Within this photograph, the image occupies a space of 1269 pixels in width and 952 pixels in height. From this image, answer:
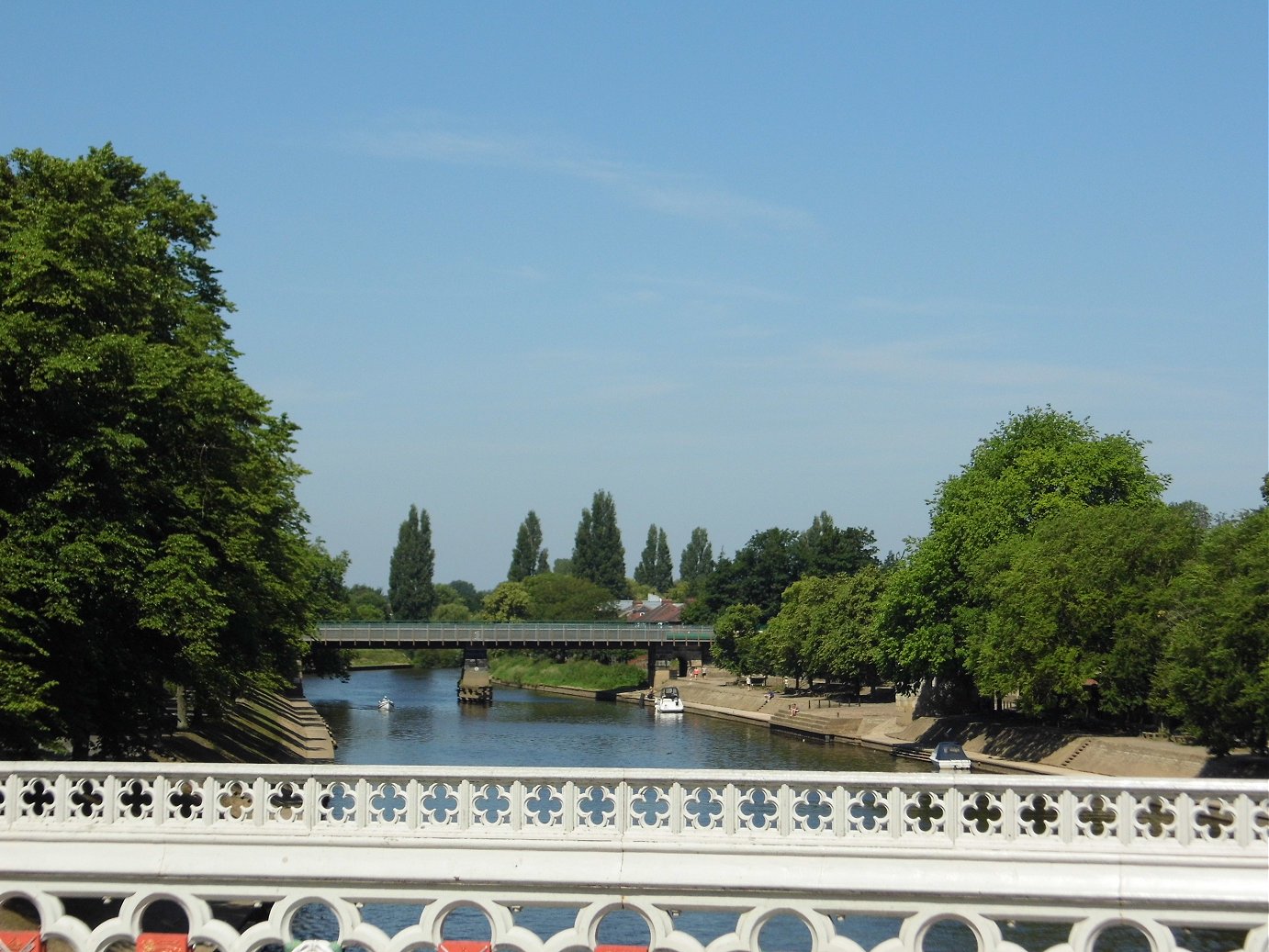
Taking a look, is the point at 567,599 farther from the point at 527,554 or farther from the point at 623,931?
the point at 623,931

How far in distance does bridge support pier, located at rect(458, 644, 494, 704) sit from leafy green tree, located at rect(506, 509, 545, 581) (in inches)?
3377

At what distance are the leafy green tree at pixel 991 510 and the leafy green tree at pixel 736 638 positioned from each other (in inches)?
1545

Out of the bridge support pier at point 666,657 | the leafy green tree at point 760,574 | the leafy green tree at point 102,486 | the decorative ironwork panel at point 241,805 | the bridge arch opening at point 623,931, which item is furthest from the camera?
the leafy green tree at point 760,574

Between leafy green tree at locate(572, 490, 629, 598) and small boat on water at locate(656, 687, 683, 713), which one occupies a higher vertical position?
leafy green tree at locate(572, 490, 629, 598)

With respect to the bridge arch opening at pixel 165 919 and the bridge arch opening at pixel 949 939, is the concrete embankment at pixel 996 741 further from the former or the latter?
the bridge arch opening at pixel 165 919

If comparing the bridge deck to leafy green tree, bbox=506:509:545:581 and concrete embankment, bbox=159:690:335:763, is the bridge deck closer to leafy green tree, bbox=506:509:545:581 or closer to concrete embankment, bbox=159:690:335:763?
concrete embankment, bbox=159:690:335:763

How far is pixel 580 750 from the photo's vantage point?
214 feet

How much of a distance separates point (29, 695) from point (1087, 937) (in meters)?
16.0

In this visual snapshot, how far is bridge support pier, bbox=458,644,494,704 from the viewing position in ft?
340

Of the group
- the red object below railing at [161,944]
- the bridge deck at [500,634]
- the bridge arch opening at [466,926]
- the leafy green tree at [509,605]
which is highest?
the leafy green tree at [509,605]

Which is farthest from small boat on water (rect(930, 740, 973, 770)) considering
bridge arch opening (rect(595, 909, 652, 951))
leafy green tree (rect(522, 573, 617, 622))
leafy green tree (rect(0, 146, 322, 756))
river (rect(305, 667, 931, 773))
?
leafy green tree (rect(522, 573, 617, 622))

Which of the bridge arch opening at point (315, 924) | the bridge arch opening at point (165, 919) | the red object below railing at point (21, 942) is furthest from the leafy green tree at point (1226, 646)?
the red object below railing at point (21, 942)

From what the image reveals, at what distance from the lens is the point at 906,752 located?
61.6 meters

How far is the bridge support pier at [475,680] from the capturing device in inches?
4077
